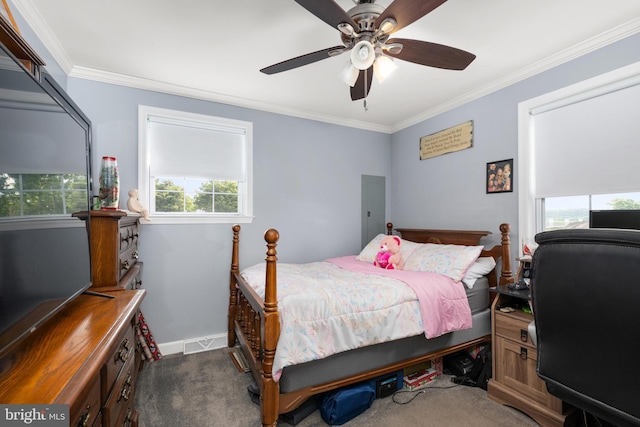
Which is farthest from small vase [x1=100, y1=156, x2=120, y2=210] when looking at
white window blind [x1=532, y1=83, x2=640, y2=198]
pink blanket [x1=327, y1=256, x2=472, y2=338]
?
white window blind [x1=532, y1=83, x2=640, y2=198]

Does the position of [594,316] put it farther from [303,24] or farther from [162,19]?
[162,19]

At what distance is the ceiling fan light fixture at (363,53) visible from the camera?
1524mm

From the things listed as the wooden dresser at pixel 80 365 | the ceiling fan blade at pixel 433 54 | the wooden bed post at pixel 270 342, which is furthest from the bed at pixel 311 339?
the ceiling fan blade at pixel 433 54

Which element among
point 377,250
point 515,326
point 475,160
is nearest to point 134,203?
point 377,250

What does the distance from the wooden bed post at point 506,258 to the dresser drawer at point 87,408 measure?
2.76 m

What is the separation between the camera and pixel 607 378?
1.13 m

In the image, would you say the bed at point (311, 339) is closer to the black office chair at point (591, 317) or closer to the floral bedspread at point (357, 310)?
the floral bedspread at point (357, 310)

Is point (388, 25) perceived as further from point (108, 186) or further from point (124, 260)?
point (124, 260)

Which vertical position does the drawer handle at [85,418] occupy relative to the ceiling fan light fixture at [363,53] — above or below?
below

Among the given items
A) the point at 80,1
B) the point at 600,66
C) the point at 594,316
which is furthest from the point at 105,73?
the point at 600,66

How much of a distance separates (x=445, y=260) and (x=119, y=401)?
2.36 m

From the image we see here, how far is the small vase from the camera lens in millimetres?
1913

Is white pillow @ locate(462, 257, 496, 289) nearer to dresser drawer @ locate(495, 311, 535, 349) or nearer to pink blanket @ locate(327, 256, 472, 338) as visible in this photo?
pink blanket @ locate(327, 256, 472, 338)

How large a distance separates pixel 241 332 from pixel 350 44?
7.42ft
